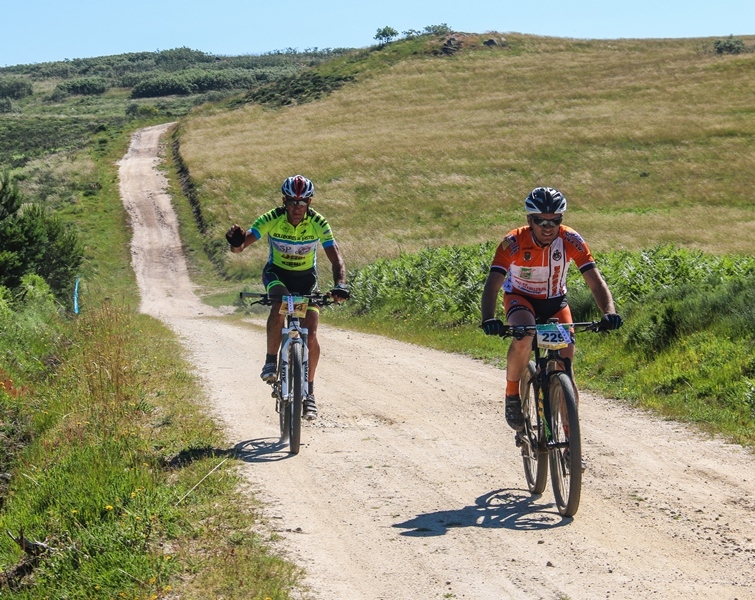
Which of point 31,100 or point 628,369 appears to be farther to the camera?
point 31,100

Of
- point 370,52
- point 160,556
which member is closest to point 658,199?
point 160,556

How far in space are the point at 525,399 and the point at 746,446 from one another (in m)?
2.69

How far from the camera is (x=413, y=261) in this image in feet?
84.4

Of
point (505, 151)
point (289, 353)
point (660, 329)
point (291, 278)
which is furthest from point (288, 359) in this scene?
point (505, 151)

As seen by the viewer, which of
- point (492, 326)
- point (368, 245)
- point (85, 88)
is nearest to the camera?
A: point (492, 326)

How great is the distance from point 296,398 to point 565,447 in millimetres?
3055

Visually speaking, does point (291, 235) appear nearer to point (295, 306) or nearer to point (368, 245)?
point (295, 306)

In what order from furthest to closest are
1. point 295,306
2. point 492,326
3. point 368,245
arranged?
point 368,245
point 295,306
point 492,326

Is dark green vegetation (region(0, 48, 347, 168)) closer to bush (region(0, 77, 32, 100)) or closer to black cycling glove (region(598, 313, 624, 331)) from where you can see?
bush (region(0, 77, 32, 100))

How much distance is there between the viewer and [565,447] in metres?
6.43

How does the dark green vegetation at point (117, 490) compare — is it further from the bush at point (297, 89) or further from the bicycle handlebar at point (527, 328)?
the bush at point (297, 89)

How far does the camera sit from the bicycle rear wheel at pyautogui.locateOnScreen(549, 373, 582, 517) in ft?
20.4

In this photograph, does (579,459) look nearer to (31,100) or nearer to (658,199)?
(658,199)

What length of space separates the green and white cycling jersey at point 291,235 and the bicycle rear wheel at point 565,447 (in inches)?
135
